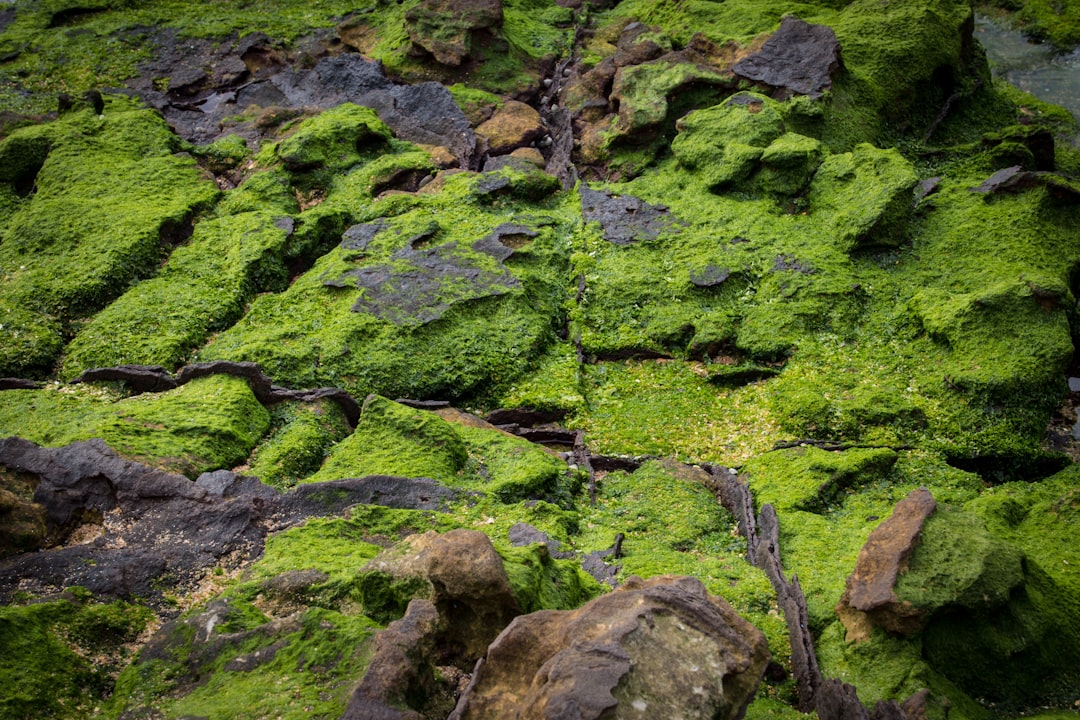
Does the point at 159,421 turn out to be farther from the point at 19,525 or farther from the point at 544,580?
the point at 544,580

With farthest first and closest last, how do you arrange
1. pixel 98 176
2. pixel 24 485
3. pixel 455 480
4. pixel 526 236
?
1. pixel 98 176
2. pixel 526 236
3. pixel 455 480
4. pixel 24 485

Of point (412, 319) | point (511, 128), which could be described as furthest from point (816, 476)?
point (511, 128)

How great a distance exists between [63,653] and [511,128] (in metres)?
15.7

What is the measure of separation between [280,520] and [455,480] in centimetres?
231

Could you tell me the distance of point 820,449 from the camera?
11820 mm

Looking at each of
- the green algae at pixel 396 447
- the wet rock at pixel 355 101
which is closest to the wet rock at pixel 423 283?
the green algae at pixel 396 447

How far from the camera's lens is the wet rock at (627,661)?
545 centimetres

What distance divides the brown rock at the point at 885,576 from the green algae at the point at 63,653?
687 centimetres

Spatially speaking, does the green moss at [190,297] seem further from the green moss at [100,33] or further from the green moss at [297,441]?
the green moss at [100,33]

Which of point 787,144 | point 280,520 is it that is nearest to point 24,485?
point 280,520

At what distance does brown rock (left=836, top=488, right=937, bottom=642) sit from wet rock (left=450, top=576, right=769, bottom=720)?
1.98 metres

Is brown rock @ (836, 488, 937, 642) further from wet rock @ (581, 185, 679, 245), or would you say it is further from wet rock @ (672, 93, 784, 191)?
wet rock @ (672, 93, 784, 191)

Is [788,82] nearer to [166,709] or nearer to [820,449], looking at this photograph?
[820,449]

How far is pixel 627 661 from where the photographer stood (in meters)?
5.57
